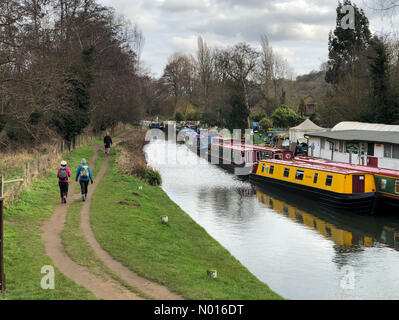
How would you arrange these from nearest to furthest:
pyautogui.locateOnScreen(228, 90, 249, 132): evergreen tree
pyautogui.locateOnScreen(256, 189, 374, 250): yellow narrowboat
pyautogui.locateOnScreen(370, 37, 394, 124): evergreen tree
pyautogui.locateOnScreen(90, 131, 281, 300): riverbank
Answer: pyautogui.locateOnScreen(90, 131, 281, 300): riverbank
pyautogui.locateOnScreen(256, 189, 374, 250): yellow narrowboat
pyautogui.locateOnScreen(370, 37, 394, 124): evergreen tree
pyautogui.locateOnScreen(228, 90, 249, 132): evergreen tree

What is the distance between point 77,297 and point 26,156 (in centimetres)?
2123

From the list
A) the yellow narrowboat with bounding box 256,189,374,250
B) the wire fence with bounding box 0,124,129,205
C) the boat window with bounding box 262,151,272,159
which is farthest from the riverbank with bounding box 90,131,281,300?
the boat window with bounding box 262,151,272,159

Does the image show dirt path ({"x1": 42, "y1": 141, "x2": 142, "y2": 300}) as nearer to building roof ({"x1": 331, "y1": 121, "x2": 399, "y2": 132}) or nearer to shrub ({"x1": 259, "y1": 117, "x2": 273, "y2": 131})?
building roof ({"x1": 331, "y1": 121, "x2": 399, "y2": 132})

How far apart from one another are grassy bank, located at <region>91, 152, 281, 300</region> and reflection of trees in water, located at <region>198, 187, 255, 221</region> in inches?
122

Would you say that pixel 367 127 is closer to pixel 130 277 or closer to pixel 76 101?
pixel 76 101

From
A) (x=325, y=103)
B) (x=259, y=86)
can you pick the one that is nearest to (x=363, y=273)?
(x=325, y=103)

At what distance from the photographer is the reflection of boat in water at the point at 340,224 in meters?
20.0

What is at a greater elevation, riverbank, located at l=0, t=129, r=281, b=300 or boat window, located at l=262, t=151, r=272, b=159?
boat window, located at l=262, t=151, r=272, b=159

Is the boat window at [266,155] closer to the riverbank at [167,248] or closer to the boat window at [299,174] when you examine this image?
the boat window at [299,174]

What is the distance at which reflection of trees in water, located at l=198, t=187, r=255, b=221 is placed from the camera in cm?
2417

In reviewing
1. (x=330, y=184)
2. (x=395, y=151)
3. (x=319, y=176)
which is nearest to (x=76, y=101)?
(x=319, y=176)

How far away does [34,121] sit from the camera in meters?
31.9

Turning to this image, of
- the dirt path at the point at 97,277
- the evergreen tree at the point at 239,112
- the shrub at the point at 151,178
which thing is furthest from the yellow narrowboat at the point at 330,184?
Answer: the evergreen tree at the point at 239,112

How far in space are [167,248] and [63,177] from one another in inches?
215
